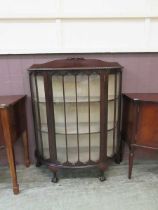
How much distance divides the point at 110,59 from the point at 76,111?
62cm

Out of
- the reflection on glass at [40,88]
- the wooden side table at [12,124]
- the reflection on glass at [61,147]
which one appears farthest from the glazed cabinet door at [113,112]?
the wooden side table at [12,124]

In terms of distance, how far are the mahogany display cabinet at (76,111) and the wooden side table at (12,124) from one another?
5.8 inches

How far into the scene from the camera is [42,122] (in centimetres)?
169

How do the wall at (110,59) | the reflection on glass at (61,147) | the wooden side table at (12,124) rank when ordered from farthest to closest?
the wall at (110,59) → the reflection on glass at (61,147) → the wooden side table at (12,124)

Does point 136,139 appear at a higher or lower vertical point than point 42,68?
lower

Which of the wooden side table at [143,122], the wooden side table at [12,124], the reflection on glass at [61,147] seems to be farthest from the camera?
the reflection on glass at [61,147]

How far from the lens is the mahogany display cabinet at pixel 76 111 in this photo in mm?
1513

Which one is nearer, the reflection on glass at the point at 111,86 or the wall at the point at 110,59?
the reflection on glass at the point at 111,86

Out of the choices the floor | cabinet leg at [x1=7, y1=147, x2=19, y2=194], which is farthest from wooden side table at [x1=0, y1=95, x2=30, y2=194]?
the floor
